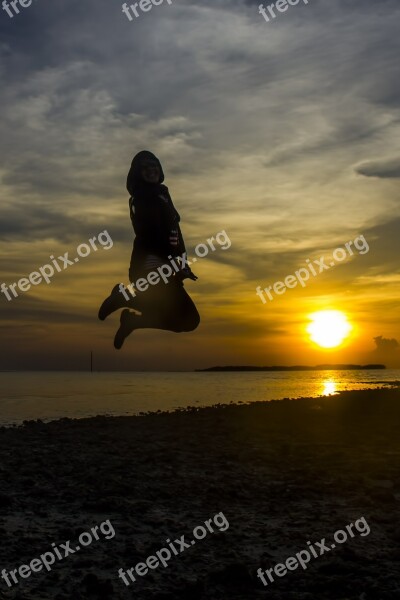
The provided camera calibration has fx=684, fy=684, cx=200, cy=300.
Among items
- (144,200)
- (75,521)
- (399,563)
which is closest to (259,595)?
(399,563)

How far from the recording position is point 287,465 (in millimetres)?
19656

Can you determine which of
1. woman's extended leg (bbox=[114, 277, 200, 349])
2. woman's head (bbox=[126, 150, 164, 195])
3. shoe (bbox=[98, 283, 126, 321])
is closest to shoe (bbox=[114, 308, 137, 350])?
shoe (bbox=[98, 283, 126, 321])

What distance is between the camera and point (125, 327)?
755 cm

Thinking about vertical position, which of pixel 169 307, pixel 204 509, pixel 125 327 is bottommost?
pixel 204 509

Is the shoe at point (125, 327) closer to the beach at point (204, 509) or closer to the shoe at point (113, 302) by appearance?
the shoe at point (113, 302)

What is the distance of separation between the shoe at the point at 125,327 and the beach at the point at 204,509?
4.97 meters

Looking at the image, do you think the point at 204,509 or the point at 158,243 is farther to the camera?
the point at 204,509

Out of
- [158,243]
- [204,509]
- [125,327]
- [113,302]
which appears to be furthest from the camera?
[204,509]

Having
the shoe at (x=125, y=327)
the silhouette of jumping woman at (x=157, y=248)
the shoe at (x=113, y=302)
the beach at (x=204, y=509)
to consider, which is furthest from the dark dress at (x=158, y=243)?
the beach at (x=204, y=509)

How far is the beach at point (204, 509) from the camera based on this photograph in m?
11.0

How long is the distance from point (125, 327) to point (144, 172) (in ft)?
5.81

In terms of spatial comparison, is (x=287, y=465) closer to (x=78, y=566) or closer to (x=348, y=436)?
(x=348, y=436)

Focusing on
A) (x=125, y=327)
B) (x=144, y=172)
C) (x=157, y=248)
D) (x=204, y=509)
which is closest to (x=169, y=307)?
(x=157, y=248)

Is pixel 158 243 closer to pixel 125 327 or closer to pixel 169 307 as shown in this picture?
pixel 169 307
